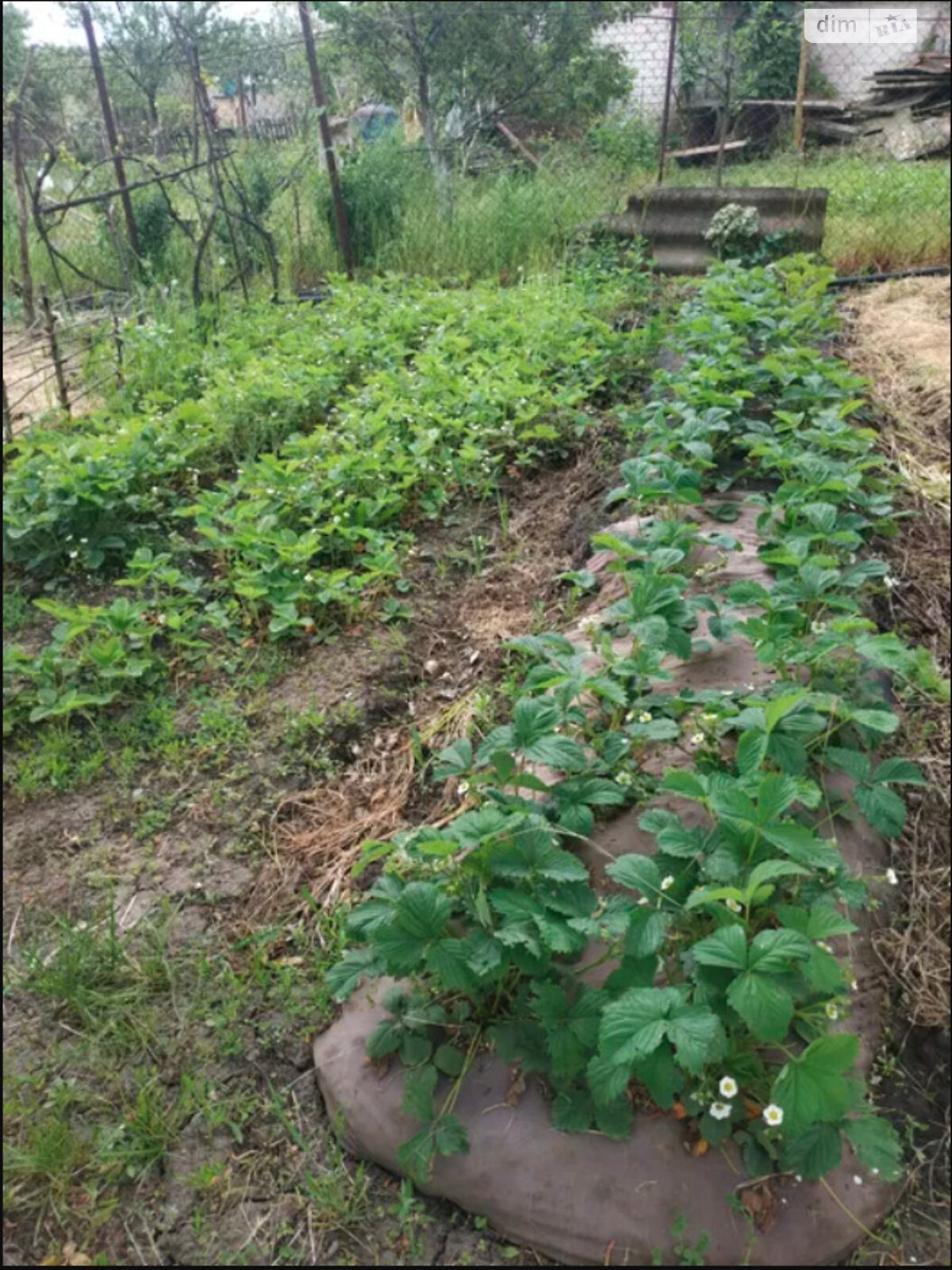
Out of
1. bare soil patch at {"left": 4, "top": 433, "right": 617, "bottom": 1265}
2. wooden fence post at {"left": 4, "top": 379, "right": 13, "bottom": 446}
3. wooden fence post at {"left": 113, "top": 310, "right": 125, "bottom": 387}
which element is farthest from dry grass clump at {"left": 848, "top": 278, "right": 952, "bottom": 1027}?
wooden fence post at {"left": 113, "top": 310, "right": 125, "bottom": 387}

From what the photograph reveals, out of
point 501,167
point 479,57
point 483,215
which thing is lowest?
point 483,215

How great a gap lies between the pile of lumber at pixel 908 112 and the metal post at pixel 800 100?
105cm

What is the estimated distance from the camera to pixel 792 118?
7.56 meters

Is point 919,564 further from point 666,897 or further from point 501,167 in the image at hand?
point 501,167

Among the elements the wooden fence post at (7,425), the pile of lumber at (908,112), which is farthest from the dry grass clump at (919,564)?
the wooden fence post at (7,425)

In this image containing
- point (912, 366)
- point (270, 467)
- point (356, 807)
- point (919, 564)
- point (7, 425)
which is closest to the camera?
point (356, 807)

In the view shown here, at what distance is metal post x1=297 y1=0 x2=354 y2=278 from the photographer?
684cm

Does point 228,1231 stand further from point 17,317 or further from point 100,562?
point 17,317

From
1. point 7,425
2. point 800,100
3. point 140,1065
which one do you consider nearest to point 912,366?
point 800,100

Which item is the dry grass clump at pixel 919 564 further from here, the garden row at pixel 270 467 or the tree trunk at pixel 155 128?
the tree trunk at pixel 155 128

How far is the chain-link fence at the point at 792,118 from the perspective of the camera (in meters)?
6.97

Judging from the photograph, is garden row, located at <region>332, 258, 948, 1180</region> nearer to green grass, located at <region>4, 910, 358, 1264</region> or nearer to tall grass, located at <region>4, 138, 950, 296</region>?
green grass, located at <region>4, 910, 358, 1264</region>

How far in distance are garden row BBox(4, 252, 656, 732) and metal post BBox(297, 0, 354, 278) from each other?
2238 mm

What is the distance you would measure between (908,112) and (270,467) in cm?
913
